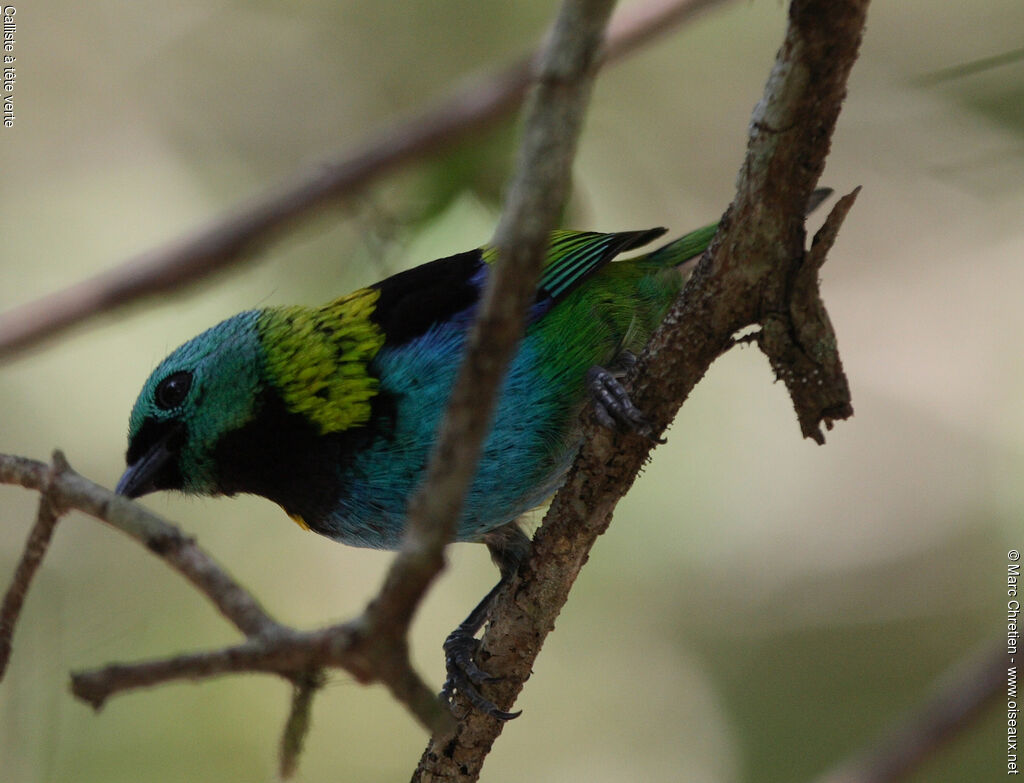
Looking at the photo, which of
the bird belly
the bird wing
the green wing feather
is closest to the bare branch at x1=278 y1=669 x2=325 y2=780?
the bird belly

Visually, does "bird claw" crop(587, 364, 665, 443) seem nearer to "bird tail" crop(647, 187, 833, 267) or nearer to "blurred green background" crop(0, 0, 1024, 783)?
"bird tail" crop(647, 187, 833, 267)

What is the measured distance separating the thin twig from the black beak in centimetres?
130

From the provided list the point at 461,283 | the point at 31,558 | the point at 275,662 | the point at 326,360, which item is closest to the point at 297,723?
the point at 275,662

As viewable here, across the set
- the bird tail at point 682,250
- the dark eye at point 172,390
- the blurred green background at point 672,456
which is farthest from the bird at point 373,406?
the blurred green background at point 672,456

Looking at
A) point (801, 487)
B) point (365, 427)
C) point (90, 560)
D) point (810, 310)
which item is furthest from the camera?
point (801, 487)

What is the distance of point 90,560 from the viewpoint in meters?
5.97

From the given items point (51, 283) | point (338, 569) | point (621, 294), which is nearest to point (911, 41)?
point (621, 294)

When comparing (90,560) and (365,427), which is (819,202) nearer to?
(365,427)

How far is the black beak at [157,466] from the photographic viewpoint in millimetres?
3579

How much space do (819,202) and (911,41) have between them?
3373 millimetres

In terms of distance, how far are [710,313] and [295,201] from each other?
1.42 metres

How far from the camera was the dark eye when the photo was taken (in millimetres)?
3605

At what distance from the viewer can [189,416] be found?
3.59 metres

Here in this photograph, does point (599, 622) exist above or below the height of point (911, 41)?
below
